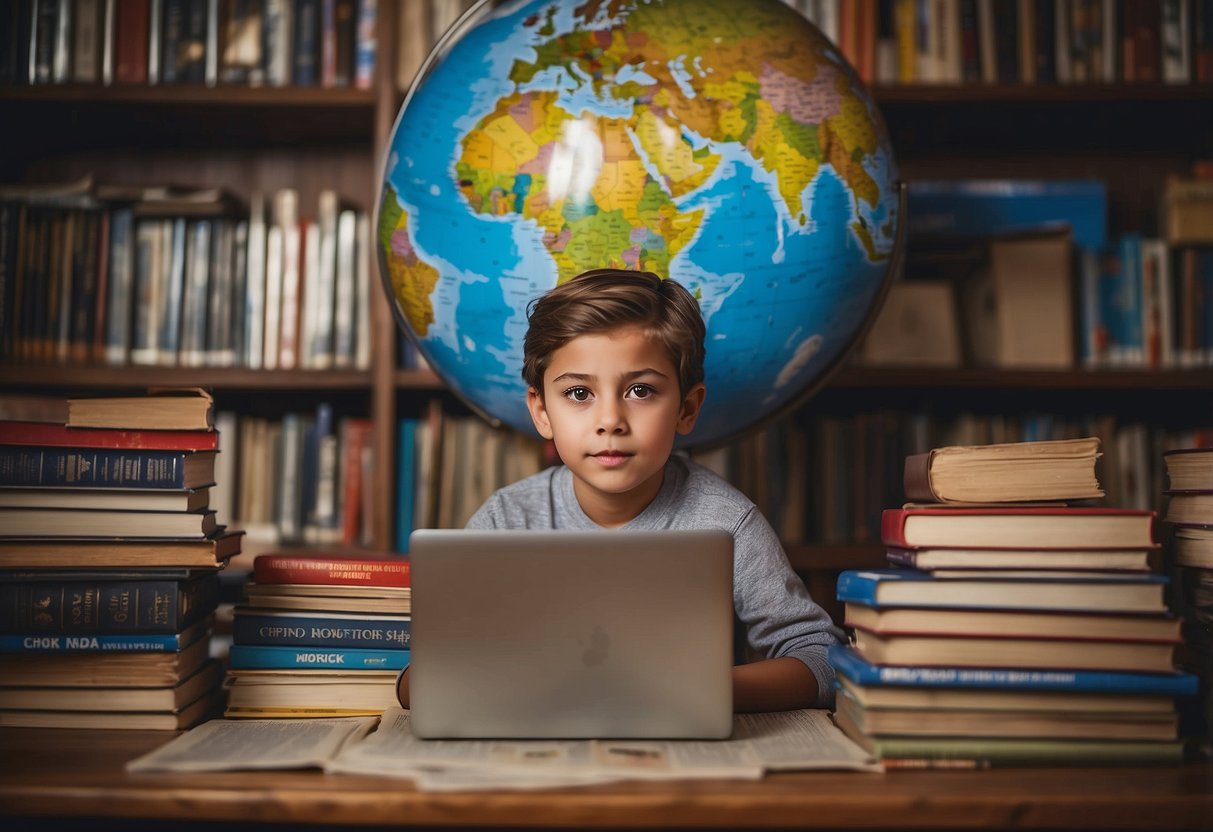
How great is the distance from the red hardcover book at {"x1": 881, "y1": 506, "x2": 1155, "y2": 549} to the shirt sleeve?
10.8 inches

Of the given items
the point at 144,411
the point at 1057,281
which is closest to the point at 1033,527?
the point at 144,411

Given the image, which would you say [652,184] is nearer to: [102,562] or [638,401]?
[638,401]

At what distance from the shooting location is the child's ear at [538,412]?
48.4 inches

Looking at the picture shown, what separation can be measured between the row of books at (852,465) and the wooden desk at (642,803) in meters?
1.54

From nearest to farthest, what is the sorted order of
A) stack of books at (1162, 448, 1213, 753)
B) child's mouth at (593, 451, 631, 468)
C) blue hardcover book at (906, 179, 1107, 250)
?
stack of books at (1162, 448, 1213, 753)
child's mouth at (593, 451, 631, 468)
blue hardcover book at (906, 179, 1107, 250)

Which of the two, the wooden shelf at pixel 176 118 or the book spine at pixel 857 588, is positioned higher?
the wooden shelf at pixel 176 118

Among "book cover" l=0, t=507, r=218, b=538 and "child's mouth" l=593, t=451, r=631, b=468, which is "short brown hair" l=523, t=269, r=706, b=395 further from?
"book cover" l=0, t=507, r=218, b=538

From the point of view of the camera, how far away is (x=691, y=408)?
122 centimetres

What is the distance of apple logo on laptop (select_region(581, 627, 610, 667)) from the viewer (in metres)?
0.93

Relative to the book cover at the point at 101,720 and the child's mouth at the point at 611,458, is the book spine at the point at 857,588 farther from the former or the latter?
the book cover at the point at 101,720

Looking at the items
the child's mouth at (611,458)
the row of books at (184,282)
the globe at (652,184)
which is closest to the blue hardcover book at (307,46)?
the row of books at (184,282)

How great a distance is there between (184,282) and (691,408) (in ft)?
5.25

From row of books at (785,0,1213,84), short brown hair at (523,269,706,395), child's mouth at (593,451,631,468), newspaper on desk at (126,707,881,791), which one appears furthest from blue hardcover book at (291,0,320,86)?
newspaper on desk at (126,707,881,791)

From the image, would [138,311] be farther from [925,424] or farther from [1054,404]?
[1054,404]
